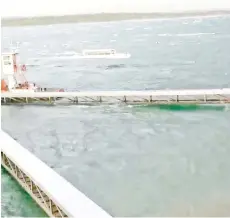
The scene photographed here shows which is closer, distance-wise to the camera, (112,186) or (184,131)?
(112,186)

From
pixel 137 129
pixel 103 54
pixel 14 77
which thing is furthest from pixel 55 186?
pixel 103 54

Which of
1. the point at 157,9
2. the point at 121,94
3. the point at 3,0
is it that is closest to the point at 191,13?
the point at 157,9

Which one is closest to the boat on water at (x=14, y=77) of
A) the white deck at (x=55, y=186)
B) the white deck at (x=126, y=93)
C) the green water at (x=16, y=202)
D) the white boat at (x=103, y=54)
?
→ the white deck at (x=126, y=93)

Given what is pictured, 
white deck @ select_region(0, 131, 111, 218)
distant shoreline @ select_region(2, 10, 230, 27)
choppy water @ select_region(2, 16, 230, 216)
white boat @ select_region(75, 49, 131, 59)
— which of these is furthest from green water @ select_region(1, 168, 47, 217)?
white boat @ select_region(75, 49, 131, 59)

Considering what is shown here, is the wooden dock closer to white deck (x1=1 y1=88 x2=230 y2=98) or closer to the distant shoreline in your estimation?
white deck (x1=1 y1=88 x2=230 y2=98)

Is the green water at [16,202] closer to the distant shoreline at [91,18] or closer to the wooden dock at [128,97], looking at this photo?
the distant shoreline at [91,18]

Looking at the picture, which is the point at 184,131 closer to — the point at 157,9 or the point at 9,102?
the point at 157,9
